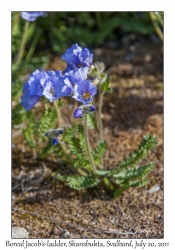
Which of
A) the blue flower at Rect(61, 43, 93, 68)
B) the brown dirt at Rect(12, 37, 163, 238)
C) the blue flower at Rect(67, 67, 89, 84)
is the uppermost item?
the blue flower at Rect(61, 43, 93, 68)

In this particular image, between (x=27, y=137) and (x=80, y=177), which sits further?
(x=27, y=137)

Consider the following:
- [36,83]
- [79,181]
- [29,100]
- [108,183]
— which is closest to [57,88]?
[36,83]

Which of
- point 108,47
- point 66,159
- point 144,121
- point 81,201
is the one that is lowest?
point 81,201

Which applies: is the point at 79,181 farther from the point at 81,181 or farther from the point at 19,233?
the point at 19,233

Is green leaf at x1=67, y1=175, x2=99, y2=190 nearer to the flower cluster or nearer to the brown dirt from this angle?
the brown dirt

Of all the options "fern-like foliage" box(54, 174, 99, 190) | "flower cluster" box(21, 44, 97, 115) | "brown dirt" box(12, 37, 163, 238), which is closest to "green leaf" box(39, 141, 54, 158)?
"brown dirt" box(12, 37, 163, 238)
